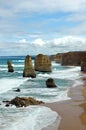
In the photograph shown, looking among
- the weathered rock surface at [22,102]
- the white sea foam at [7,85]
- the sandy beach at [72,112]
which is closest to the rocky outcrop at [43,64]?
the white sea foam at [7,85]

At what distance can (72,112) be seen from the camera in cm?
2373

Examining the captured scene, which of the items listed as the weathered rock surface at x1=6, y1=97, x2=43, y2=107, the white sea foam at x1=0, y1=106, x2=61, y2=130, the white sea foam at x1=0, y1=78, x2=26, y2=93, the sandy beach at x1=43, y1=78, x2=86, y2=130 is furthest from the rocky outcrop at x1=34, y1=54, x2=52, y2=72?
the white sea foam at x1=0, y1=106, x2=61, y2=130

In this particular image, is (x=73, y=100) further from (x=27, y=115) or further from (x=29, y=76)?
(x=29, y=76)

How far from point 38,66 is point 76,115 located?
57182mm

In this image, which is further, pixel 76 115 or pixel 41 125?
pixel 76 115

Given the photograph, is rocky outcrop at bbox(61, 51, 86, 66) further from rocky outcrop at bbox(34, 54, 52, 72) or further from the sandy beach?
the sandy beach

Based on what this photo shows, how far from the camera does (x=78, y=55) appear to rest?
123875mm

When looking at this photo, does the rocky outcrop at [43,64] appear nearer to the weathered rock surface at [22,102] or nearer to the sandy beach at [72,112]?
the sandy beach at [72,112]

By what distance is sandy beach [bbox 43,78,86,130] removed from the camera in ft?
64.2

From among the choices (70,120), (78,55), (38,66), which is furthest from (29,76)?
(78,55)

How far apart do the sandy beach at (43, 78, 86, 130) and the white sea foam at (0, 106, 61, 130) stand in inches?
22.1

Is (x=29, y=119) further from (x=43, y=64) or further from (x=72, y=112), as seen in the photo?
(x=43, y=64)

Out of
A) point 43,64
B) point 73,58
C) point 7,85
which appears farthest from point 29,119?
point 73,58

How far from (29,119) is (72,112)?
413cm
